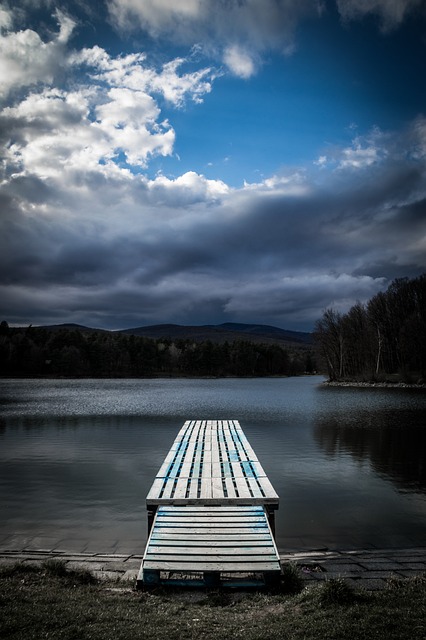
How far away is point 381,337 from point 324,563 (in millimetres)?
82529

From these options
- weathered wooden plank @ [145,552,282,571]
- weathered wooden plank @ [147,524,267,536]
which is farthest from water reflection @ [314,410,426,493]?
weathered wooden plank @ [145,552,282,571]

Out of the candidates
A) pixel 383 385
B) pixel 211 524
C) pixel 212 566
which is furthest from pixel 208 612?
pixel 383 385

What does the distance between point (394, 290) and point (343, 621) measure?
91.6 meters

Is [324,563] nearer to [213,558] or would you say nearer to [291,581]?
[291,581]

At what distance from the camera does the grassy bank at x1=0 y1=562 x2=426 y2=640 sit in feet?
16.2

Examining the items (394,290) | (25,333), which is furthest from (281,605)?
(25,333)

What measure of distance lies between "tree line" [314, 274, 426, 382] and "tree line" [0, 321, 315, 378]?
174 ft

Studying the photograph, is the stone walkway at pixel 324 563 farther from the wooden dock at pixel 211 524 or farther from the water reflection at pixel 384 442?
the water reflection at pixel 384 442

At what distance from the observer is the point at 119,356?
139125 millimetres

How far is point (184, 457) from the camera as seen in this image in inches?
508

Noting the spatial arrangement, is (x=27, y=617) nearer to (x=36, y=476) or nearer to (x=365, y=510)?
(x=365, y=510)

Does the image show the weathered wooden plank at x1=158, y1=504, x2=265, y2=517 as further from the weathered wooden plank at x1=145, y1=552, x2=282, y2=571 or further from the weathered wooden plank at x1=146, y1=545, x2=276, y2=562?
the weathered wooden plank at x1=145, y1=552, x2=282, y2=571

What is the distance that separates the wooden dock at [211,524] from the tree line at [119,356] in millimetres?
119252

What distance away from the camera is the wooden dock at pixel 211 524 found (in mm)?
6594
